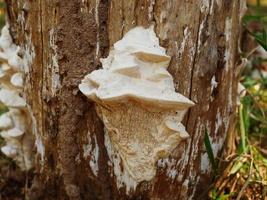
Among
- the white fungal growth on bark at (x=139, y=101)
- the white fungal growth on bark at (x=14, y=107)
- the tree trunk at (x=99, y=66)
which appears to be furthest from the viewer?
the white fungal growth on bark at (x=14, y=107)

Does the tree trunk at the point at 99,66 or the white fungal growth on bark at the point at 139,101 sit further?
the tree trunk at the point at 99,66

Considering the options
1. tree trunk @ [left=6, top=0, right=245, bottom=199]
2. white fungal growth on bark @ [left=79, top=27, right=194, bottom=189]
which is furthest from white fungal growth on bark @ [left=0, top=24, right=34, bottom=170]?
white fungal growth on bark @ [left=79, top=27, right=194, bottom=189]

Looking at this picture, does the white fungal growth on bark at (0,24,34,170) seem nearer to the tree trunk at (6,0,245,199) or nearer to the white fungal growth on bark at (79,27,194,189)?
the tree trunk at (6,0,245,199)

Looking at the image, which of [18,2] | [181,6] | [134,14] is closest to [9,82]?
[18,2]

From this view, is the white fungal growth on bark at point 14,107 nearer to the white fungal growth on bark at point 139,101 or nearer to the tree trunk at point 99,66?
the tree trunk at point 99,66

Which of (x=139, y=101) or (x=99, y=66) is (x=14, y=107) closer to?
(x=99, y=66)

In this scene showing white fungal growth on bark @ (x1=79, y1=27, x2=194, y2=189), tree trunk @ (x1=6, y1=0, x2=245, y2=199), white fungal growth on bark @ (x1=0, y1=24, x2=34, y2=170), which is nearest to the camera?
white fungal growth on bark @ (x1=79, y1=27, x2=194, y2=189)

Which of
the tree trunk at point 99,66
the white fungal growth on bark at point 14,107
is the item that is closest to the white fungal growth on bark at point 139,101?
the tree trunk at point 99,66
